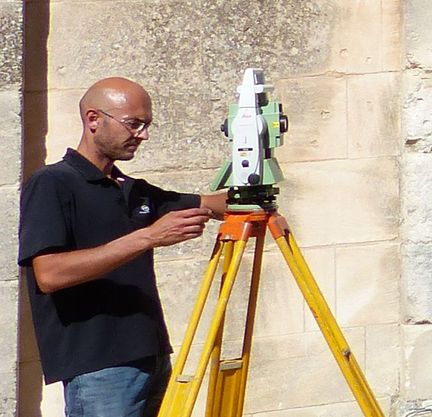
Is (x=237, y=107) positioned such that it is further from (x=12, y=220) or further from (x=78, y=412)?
(x=12, y=220)

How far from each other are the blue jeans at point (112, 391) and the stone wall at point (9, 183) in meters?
0.89

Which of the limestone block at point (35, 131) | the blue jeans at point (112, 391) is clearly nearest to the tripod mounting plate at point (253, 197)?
the blue jeans at point (112, 391)

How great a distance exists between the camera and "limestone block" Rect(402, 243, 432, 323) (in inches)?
193

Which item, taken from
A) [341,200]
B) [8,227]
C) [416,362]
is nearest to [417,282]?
[416,362]

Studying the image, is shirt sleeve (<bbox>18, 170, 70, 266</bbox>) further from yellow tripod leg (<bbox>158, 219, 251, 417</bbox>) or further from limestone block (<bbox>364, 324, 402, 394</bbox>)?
limestone block (<bbox>364, 324, 402, 394</bbox>)

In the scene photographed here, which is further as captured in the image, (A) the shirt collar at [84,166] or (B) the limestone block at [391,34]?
(B) the limestone block at [391,34]

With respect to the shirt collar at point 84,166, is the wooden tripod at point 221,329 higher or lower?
lower

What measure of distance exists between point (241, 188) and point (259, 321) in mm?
1492

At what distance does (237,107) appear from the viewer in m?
3.42

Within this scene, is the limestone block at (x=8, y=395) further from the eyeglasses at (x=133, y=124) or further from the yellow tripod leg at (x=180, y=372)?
the eyeglasses at (x=133, y=124)

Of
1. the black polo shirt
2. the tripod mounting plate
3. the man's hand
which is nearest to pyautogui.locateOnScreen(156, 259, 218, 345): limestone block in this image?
the black polo shirt

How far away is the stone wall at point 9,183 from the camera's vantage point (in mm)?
4316

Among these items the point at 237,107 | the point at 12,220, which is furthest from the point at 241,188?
the point at 12,220

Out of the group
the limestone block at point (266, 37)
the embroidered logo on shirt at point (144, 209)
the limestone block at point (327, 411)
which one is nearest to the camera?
the embroidered logo on shirt at point (144, 209)
